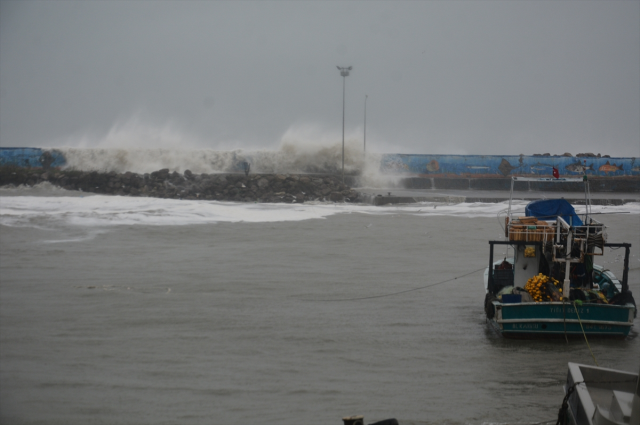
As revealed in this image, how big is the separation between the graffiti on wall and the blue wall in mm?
32038

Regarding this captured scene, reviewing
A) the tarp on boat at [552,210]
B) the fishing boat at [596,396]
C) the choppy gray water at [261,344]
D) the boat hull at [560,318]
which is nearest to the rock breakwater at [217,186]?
the choppy gray water at [261,344]

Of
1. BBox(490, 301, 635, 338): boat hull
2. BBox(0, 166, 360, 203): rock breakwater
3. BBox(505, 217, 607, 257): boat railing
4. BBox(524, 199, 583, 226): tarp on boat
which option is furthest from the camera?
BBox(0, 166, 360, 203): rock breakwater

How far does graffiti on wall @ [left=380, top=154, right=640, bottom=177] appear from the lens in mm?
58291

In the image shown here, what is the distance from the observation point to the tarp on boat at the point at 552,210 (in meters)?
12.7

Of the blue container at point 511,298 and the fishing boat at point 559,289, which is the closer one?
the fishing boat at point 559,289

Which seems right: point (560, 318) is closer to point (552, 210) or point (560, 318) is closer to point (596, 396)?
point (552, 210)

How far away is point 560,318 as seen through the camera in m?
11.3

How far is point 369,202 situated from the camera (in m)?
41.2

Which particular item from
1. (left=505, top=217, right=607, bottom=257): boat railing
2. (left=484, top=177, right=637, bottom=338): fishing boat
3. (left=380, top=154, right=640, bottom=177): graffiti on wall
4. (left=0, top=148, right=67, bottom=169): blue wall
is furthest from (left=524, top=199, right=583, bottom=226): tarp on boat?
(left=0, top=148, right=67, bottom=169): blue wall

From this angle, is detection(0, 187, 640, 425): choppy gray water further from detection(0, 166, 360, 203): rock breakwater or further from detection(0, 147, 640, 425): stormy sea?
detection(0, 166, 360, 203): rock breakwater

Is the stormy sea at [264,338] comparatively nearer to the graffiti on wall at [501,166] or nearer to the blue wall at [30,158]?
the graffiti on wall at [501,166]

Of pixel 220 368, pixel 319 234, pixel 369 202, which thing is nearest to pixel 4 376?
pixel 220 368

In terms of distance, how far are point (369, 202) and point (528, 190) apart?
61.8 ft

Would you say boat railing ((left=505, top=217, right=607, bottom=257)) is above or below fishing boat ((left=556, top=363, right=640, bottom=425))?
above
